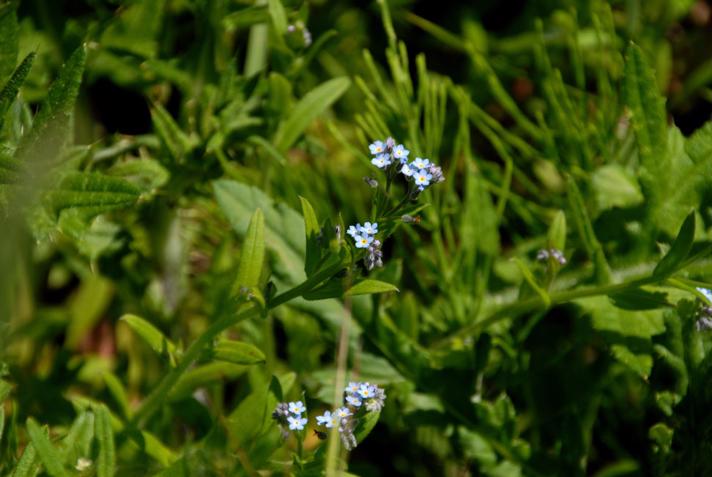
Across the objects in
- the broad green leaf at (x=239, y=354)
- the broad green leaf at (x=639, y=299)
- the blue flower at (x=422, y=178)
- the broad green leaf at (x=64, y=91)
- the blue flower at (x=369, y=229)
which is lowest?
the broad green leaf at (x=639, y=299)

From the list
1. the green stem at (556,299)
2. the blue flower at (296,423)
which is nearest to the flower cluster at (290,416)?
the blue flower at (296,423)

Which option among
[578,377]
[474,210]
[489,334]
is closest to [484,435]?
[489,334]

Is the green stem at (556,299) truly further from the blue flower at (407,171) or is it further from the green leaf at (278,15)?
the green leaf at (278,15)

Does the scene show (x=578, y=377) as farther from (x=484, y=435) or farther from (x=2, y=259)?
(x=2, y=259)

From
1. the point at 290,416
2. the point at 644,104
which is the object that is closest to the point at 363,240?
the point at 290,416

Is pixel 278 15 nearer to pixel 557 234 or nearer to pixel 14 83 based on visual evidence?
pixel 14 83
